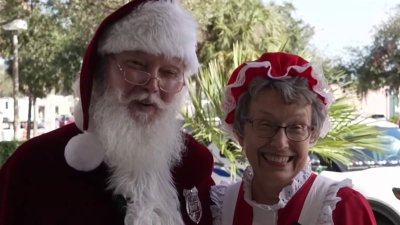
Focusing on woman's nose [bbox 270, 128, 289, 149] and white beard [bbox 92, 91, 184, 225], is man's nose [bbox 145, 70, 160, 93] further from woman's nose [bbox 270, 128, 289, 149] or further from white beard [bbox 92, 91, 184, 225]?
woman's nose [bbox 270, 128, 289, 149]

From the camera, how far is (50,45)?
69.7 ft

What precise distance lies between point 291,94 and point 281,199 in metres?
0.37

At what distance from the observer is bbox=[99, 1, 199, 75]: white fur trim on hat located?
2291 millimetres

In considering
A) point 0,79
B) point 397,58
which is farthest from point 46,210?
point 0,79

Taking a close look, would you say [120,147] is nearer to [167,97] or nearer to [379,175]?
[167,97]

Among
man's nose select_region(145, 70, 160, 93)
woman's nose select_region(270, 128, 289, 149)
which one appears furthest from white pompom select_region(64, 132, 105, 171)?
woman's nose select_region(270, 128, 289, 149)

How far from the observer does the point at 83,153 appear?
2240mm

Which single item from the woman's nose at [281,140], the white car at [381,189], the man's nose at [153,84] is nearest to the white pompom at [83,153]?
the man's nose at [153,84]

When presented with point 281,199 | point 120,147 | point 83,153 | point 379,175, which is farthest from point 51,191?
point 379,175

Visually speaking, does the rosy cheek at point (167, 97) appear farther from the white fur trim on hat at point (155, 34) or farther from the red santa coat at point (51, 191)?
the red santa coat at point (51, 191)

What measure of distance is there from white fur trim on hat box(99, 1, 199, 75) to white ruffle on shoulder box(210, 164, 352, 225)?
0.52 metres

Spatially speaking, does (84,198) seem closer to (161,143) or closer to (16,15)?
(161,143)

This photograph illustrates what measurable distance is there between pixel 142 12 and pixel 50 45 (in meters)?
19.6

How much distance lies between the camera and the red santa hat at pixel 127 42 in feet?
7.45
